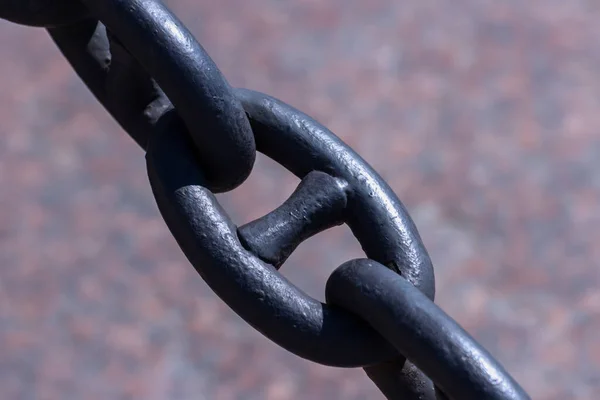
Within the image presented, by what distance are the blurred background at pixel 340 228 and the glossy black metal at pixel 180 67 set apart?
884mm

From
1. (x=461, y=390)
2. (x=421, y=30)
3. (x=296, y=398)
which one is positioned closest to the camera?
(x=461, y=390)

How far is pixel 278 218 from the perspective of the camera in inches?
17.8

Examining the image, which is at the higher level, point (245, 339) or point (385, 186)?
point (245, 339)

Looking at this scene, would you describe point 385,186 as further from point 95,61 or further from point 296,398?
point 296,398

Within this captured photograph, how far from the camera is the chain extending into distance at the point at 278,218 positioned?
379 millimetres

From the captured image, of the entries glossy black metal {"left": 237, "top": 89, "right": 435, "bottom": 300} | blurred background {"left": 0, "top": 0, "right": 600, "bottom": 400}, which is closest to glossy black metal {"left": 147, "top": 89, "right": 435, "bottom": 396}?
glossy black metal {"left": 237, "top": 89, "right": 435, "bottom": 300}

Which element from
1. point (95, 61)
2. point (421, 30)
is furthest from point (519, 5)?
point (95, 61)

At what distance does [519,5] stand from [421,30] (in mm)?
199

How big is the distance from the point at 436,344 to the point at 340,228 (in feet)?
3.53

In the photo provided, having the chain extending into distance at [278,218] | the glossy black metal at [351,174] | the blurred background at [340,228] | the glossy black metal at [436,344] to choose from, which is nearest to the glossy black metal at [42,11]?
the chain extending into distance at [278,218]

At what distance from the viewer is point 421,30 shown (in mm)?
1682

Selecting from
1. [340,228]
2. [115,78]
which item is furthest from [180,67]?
[340,228]

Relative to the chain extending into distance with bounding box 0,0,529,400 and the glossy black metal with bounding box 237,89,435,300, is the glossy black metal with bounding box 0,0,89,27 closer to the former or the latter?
the chain extending into distance with bounding box 0,0,529,400

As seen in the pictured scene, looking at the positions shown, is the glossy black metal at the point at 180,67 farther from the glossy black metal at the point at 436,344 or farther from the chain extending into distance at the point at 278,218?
→ the glossy black metal at the point at 436,344
